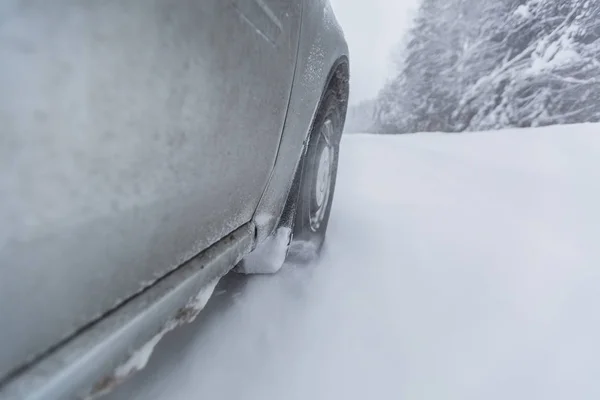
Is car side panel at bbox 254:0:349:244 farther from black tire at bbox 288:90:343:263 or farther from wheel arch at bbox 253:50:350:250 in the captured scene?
black tire at bbox 288:90:343:263

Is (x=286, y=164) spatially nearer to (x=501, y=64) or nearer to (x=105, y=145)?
(x=105, y=145)

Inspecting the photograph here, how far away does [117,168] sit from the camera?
0.46 m

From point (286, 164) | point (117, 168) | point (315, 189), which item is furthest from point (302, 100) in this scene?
point (117, 168)

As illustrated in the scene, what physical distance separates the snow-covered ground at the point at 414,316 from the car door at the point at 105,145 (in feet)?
1.53

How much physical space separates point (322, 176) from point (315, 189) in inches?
4.5

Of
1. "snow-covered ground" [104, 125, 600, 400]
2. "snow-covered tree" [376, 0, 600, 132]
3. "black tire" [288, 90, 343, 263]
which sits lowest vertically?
"snow-covered ground" [104, 125, 600, 400]

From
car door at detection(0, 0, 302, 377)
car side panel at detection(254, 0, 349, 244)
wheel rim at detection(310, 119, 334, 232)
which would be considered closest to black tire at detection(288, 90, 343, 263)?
wheel rim at detection(310, 119, 334, 232)

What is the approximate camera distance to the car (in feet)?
1.19

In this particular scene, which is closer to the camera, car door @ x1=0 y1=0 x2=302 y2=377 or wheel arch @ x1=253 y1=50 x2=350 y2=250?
car door @ x1=0 y1=0 x2=302 y2=377

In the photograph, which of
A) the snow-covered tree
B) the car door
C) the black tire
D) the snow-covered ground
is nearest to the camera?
the car door

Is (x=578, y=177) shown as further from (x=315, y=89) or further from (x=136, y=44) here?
(x=136, y=44)

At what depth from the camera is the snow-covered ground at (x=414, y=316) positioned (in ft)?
3.05

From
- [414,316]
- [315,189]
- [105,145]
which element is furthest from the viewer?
[315,189]

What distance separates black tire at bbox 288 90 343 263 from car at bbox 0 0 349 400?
548 millimetres
